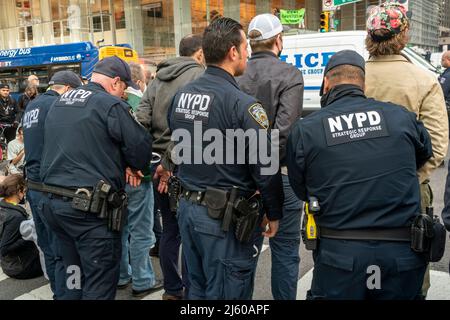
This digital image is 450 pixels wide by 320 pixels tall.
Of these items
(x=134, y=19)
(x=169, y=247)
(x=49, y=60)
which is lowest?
(x=169, y=247)

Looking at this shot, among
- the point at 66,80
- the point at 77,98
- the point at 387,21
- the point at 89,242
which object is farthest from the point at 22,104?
the point at 387,21

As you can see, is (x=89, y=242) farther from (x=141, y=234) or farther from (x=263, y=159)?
(x=263, y=159)

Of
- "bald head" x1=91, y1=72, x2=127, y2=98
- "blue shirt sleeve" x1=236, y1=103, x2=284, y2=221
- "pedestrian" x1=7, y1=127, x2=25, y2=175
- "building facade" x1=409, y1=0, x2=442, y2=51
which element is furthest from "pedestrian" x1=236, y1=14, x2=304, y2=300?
"building facade" x1=409, y1=0, x2=442, y2=51

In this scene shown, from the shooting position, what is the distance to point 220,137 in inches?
93.6

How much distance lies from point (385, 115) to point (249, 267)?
1134 mm

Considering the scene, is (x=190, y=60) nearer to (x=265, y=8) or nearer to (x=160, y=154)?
(x=160, y=154)

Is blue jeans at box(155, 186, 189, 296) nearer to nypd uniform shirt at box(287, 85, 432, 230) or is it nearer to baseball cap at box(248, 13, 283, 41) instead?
baseball cap at box(248, 13, 283, 41)

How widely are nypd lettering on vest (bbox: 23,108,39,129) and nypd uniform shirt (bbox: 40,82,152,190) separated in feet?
1.99

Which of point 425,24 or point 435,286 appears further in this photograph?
point 425,24

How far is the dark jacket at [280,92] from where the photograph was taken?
9.41 ft

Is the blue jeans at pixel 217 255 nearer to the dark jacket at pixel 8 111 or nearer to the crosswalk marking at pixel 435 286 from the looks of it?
the crosswalk marking at pixel 435 286

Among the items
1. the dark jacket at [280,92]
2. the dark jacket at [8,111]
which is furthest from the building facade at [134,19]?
the dark jacket at [280,92]

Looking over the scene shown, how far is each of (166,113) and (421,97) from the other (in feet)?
6.14

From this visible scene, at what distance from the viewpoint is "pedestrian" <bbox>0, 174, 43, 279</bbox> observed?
14.0 ft
